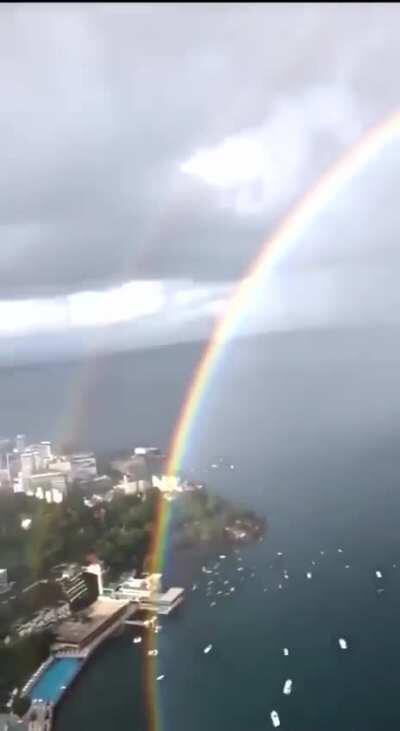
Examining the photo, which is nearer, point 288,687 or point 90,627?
point 288,687

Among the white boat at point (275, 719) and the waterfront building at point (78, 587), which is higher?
the waterfront building at point (78, 587)

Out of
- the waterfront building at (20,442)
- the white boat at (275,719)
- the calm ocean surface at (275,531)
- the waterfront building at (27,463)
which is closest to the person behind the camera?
the white boat at (275,719)

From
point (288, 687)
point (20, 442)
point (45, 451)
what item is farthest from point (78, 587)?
point (20, 442)

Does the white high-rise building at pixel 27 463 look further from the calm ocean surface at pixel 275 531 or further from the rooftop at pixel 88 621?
the rooftop at pixel 88 621

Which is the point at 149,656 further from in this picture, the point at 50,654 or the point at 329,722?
the point at 329,722

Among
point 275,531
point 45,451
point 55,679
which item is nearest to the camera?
point 55,679

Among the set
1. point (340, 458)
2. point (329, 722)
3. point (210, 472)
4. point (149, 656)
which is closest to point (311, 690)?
point (329, 722)

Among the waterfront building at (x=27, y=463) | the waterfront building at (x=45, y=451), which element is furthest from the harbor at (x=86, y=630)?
the waterfront building at (x=45, y=451)

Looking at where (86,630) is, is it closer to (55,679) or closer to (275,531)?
(55,679)
